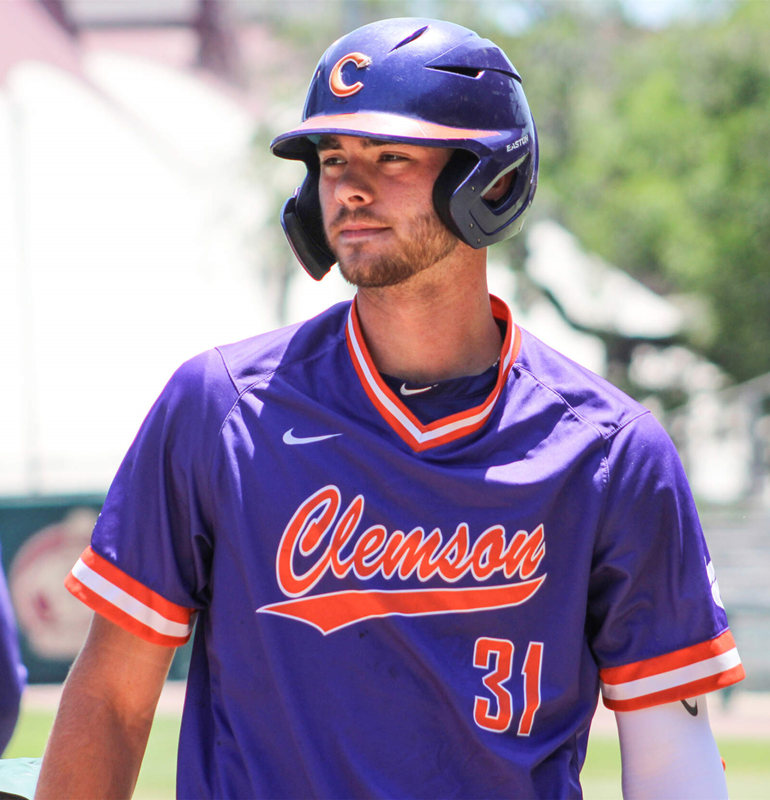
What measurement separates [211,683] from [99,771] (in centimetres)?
24

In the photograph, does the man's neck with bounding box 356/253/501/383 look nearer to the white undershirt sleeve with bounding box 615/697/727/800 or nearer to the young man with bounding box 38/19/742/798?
the young man with bounding box 38/19/742/798

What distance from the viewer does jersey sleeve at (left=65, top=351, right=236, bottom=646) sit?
230cm

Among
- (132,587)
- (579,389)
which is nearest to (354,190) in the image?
(579,389)

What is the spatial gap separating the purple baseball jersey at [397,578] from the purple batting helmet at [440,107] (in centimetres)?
38

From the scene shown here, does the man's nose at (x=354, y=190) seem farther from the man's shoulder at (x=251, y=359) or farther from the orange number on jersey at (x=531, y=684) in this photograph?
the orange number on jersey at (x=531, y=684)

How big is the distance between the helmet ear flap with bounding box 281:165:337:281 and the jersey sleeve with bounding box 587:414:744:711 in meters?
0.75

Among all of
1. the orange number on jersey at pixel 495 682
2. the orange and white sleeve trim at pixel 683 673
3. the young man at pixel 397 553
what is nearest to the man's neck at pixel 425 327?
the young man at pixel 397 553

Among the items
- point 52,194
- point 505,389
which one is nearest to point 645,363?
point 52,194

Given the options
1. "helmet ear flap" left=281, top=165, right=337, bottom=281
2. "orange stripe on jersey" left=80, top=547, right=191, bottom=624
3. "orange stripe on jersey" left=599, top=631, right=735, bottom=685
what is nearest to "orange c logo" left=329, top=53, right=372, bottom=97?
"helmet ear flap" left=281, top=165, right=337, bottom=281

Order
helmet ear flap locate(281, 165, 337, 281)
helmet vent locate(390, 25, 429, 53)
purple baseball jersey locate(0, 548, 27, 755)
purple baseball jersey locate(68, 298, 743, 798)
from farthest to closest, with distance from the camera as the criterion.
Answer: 1. purple baseball jersey locate(0, 548, 27, 755)
2. helmet ear flap locate(281, 165, 337, 281)
3. helmet vent locate(390, 25, 429, 53)
4. purple baseball jersey locate(68, 298, 743, 798)

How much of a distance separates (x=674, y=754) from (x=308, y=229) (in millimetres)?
1266

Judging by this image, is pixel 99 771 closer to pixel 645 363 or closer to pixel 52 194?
pixel 52 194

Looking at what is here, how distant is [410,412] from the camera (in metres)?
2.40

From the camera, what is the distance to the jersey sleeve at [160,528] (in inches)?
90.7
